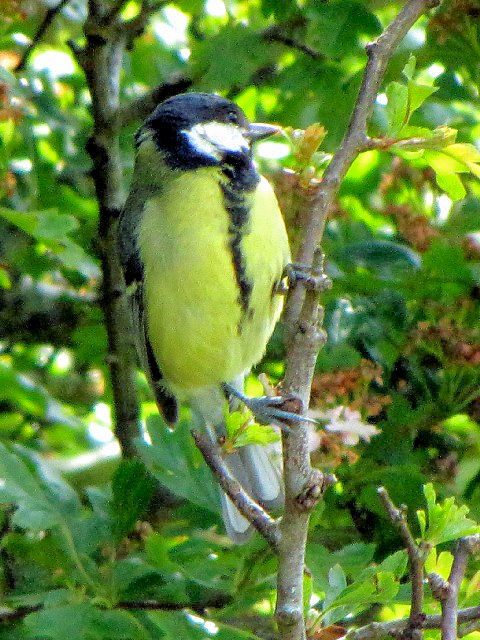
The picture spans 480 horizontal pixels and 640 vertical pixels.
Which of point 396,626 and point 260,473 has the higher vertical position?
point 396,626

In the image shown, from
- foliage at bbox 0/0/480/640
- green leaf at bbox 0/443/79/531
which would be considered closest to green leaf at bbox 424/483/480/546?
foliage at bbox 0/0/480/640

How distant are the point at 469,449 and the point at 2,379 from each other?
126cm

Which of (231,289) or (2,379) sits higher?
(231,289)

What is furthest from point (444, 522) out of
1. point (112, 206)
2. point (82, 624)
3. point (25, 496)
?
point (112, 206)

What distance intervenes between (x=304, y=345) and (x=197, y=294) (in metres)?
0.80

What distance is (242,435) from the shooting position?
159cm

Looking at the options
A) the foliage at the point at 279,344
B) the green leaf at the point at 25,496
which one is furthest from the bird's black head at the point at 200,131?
the green leaf at the point at 25,496

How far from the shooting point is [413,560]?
4.48ft

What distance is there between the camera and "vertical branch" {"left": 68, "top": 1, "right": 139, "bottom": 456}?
8.91 ft

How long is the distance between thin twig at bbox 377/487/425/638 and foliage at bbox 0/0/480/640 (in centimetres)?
10

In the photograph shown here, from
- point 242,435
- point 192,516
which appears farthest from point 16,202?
point 242,435

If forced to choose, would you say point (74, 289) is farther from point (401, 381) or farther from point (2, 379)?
point (401, 381)

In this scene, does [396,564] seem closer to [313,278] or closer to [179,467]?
[313,278]

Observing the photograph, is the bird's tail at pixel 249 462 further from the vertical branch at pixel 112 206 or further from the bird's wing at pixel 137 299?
the vertical branch at pixel 112 206
